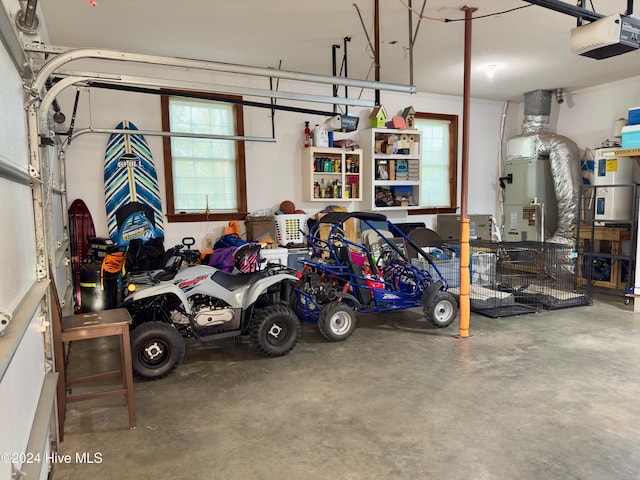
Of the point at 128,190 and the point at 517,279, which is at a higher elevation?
the point at 128,190

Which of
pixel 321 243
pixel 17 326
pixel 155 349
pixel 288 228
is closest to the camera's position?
pixel 17 326

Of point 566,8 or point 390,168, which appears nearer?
point 566,8

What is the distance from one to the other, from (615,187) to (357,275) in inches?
178

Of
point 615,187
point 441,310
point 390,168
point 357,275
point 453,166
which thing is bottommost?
point 441,310

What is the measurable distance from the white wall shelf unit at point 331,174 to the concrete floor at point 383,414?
2.80 meters

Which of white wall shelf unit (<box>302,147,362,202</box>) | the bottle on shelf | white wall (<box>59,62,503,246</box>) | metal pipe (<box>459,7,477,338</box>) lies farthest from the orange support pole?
the bottle on shelf

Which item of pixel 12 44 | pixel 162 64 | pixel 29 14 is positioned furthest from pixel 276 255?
pixel 12 44

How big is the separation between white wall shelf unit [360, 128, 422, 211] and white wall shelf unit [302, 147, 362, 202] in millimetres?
168

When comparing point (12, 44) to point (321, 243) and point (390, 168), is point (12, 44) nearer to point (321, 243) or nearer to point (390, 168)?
point (321, 243)

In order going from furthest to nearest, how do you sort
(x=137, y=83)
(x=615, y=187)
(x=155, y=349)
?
(x=615, y=187) < (x=155, y=349) < (x=137, y=83)

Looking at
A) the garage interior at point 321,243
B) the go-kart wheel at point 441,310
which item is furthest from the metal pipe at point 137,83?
the go-kart wheel at point 441,310

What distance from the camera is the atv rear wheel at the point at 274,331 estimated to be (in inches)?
157

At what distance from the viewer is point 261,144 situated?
260 inches

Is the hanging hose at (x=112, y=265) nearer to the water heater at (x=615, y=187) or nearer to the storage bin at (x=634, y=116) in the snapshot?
the water heater at (x=615, y=187)
